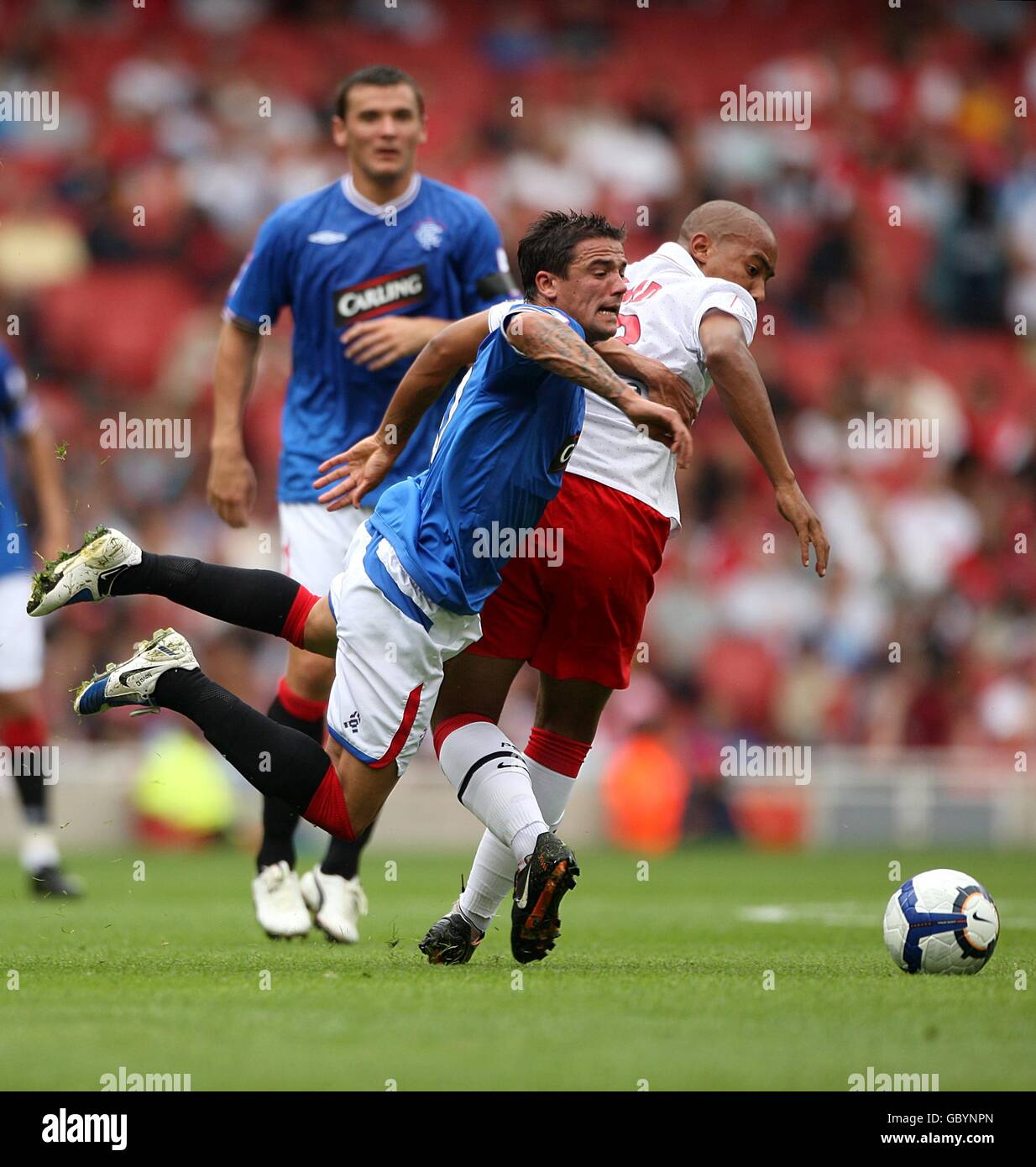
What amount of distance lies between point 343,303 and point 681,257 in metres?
1.54

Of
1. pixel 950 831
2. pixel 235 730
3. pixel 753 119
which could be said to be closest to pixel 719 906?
pixel 235 730

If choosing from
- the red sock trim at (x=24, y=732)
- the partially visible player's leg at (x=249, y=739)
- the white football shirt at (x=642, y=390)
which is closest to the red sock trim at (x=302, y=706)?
the partially visible player's leg at (x=249, y=739)

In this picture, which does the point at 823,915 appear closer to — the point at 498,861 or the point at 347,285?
the point at 498,861

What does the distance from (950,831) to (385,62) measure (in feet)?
33.7

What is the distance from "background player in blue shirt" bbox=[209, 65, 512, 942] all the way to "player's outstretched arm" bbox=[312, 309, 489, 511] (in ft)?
3.76

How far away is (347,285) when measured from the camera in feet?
22.8

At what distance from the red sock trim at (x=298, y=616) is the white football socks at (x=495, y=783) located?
0.55m

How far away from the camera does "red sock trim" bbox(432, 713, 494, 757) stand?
221 inches

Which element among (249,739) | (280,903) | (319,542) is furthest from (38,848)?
(249,739)

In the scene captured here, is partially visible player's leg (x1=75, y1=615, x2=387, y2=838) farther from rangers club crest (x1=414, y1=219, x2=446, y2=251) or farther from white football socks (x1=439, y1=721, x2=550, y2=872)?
rangers club crest (x1=414, y1=219, x2=446, y2=251)

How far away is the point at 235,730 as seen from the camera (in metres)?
5.25

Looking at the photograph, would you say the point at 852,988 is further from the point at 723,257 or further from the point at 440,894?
the point at 440,894

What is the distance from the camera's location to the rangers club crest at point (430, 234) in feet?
23.0

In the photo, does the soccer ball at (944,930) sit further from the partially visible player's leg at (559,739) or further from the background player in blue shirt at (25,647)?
the background player in blue shirt at (25,647)
